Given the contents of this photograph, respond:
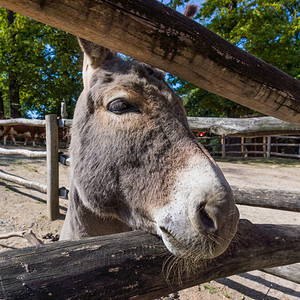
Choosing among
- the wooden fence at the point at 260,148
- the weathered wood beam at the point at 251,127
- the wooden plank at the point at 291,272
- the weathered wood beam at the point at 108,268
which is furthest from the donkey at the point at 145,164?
Result: the wooden fence at the point at 260,148

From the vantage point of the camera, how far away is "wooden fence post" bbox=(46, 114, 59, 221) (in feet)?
16.1

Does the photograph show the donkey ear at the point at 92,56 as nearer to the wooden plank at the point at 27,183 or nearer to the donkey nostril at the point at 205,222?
the donkey nostril at the point at 205,222

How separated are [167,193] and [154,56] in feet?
2.24

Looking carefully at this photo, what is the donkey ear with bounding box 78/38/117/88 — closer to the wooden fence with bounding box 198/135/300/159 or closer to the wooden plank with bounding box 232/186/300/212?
the wooden plank with bounding box 232/186/300/212

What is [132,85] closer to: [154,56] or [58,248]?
[154,56]

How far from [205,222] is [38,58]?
18973 mm

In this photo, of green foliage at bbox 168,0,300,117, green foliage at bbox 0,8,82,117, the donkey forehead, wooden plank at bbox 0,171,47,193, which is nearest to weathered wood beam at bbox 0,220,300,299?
the donkey forehead

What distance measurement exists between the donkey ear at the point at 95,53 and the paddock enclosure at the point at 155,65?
33.3 inches

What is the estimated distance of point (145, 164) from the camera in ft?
4.44

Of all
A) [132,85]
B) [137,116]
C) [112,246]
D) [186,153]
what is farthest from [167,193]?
[132,85]

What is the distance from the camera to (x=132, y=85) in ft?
5.10

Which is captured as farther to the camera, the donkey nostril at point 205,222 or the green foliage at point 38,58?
the green foliage at point 38,58

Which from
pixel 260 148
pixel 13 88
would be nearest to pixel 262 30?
pixel 260 148

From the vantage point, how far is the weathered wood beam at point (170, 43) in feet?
2.57
